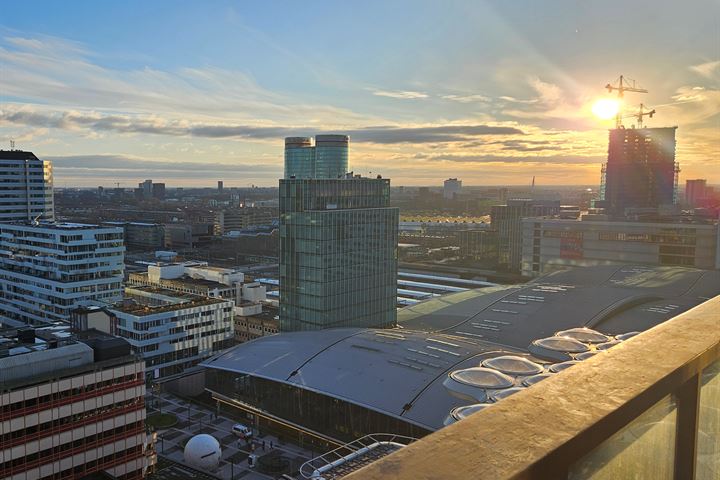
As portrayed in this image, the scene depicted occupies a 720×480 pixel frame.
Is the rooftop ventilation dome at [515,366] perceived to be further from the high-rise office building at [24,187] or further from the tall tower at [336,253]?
the high-rise office building at [24,187]

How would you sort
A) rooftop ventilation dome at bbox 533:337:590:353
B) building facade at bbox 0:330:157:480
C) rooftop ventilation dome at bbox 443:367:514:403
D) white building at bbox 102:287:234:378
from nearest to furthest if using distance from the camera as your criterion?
1. rooftop ventilation dome at bbox 443:367:514:403
2. building facade at bbox 0:330:157:480
3. rooftop ventilation dome at bbox 533:337:590:353
4. white building at bbox 102:287:234:378

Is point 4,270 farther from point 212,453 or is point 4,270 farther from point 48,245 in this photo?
point 212,453

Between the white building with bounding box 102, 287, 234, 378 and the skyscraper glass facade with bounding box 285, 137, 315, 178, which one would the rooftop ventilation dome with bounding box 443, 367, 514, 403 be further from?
the skyscraper glass facade with bounding box 285, 137, 315, 178

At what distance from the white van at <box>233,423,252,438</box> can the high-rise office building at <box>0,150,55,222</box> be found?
158ft

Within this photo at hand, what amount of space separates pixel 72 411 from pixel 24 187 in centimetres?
5718

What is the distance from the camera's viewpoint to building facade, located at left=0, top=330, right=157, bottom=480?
50.5 ft

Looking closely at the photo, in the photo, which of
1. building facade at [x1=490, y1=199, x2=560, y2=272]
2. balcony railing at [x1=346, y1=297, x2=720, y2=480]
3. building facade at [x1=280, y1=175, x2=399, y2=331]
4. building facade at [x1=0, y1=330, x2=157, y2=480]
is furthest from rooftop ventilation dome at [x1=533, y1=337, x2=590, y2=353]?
building facade at [x1=490, y1=199, x2=560, y2=272]

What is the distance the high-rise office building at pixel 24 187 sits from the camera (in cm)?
6372

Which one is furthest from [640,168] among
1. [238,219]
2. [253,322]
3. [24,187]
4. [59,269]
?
[238,219]

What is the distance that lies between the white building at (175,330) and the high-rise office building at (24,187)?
35.8 m

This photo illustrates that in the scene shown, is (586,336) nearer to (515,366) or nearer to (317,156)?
(515,366)

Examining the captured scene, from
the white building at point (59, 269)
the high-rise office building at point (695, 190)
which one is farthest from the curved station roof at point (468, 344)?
the high-rise office building at point (695, 190)

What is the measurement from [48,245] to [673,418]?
46976 mm

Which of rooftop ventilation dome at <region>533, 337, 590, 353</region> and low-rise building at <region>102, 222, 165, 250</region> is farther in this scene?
low-rise building at <region>102, 222, 165, 250</region>
